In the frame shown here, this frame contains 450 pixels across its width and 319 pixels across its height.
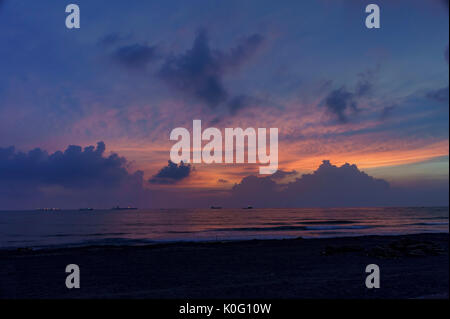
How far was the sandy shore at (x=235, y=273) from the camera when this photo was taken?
11.3 meters

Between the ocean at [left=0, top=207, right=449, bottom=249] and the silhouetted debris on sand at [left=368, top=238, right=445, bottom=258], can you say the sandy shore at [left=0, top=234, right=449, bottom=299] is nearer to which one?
the silhouetted debris on sand at [left=368, top=238, right=445, bottom=258]

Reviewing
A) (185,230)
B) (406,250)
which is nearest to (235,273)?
(406,250)

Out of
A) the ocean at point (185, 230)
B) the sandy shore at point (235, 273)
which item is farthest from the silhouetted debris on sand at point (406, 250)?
the ocean at point (185, 230)

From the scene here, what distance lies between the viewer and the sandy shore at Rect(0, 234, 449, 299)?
11.3m

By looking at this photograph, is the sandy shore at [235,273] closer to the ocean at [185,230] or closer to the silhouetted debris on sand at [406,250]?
the silhouetted debris on sand at [406,250]

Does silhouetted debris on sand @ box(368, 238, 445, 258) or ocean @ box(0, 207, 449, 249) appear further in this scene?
ocean @ box(0, 207, 449, 249)

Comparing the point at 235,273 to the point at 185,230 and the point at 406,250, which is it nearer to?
the point at 406,250

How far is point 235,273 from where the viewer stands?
14.9 m

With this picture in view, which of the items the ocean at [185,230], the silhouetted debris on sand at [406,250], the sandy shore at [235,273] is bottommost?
the sandy shore at [235,273]

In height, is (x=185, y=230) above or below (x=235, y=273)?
above

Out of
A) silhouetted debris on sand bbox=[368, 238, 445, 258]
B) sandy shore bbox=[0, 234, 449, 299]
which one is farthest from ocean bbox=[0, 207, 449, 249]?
silhouetted debris on sand bbox=[368, 238, 445, 258]

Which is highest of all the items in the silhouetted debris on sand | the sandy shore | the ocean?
the ocean
